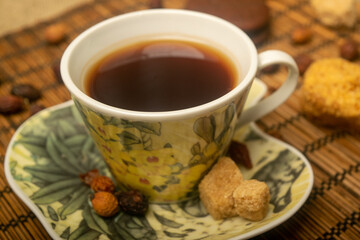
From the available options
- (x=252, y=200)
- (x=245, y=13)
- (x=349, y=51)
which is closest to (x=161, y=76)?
(x=252, y=200)

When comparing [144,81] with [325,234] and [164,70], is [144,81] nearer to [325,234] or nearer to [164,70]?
[164,70]

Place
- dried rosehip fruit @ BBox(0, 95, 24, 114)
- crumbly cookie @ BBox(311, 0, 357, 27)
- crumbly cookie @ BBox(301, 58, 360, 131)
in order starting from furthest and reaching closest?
crumbly cookie @ BBox(311, 0, 357, 27) → dried rosehip fruit @ BBox(0, 95, 24, 114) → crumbly cookie @ BBox(301, 58, 360, 131)

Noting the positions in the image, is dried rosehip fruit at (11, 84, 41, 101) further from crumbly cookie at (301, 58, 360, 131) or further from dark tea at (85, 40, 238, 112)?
crumbly cookie at (301, 58, 360, 131)

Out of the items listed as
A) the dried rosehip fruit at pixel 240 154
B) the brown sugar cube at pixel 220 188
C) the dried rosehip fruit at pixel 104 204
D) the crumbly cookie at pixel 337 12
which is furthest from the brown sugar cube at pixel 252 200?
the crumbly cookie at pixel 337 12

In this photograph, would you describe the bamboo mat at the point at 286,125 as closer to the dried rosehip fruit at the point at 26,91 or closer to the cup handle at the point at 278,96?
the dried rosehip fruit at the point at 26,91

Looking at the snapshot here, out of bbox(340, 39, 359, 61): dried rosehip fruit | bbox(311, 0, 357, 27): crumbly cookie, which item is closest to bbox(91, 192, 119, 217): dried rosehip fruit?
bbox(340, 39, 359, 61): dried rosehip fruit
